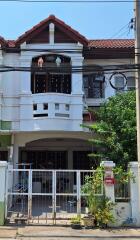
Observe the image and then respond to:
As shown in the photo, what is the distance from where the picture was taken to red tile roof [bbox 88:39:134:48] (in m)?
22.0

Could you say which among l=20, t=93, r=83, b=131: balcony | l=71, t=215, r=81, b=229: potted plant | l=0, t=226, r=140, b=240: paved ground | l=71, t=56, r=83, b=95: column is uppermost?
l=71, t=56, r=83, b=95: column

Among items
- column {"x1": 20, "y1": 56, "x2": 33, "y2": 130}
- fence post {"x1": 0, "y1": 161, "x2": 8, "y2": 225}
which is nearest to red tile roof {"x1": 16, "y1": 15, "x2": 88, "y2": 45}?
column {"x1": 20, "y1": 56, "x2": 33, "y2": 130}

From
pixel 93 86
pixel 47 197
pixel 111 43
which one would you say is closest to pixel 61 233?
pixel 47 197

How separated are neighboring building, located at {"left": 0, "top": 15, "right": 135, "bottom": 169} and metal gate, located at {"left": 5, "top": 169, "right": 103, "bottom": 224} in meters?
3.60

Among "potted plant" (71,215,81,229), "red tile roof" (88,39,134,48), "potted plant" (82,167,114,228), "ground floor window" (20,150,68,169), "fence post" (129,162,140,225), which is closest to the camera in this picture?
"potted plant" (71,215,81,229)

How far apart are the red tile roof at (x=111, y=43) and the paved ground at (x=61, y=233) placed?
10.6m

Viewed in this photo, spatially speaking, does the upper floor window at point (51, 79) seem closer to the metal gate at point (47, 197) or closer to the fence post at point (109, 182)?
the metal gate at point (47, 197)

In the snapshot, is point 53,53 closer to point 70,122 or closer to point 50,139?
point 70,122

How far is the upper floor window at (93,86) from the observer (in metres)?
22.2

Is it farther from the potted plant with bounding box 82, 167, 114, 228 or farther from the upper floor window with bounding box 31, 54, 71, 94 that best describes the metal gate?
the upper floor window with bounding box 31, 54, 71, 94

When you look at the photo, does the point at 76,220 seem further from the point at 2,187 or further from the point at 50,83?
the point at 50,83

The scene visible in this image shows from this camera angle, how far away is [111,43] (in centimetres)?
2262

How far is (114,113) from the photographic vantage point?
61.9 ft

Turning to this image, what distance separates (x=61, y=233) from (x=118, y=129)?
648 centimetres
